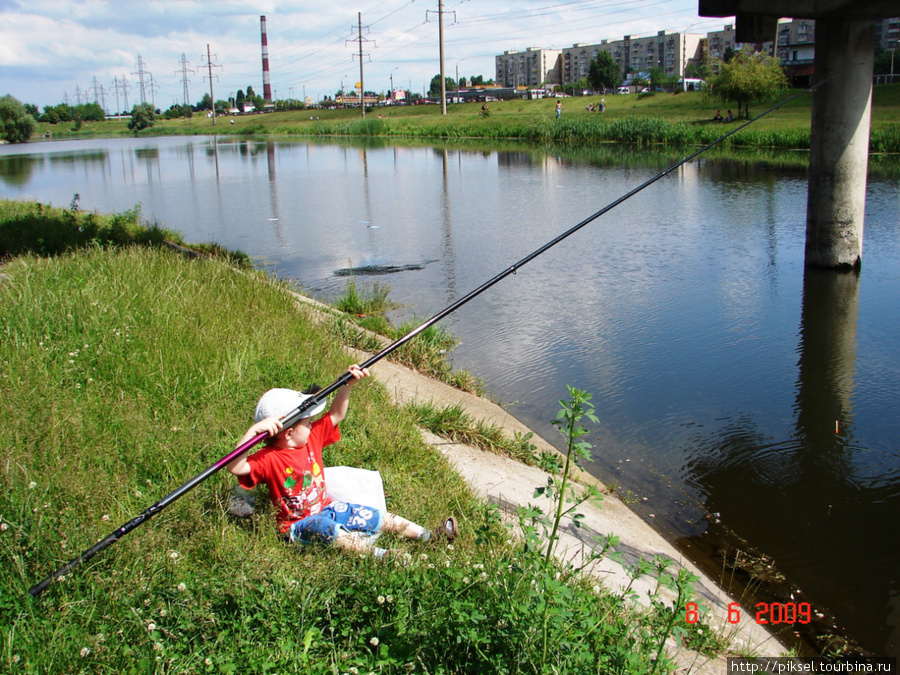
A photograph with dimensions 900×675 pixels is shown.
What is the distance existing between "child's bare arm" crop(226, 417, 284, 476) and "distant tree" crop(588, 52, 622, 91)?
93625 millimetres

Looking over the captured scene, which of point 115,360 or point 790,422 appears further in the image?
point 790,422

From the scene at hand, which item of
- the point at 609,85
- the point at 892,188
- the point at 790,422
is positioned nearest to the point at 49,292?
the point at 790,422

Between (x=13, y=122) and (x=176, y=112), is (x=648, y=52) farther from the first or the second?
(x=13, y=122)

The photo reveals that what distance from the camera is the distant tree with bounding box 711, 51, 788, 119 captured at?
36.9 meters

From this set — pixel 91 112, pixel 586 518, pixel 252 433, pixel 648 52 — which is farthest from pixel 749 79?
pixel 648 52

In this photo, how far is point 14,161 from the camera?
151ft

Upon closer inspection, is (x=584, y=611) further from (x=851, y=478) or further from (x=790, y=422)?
(x=790, y=422)

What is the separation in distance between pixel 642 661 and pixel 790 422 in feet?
15.2

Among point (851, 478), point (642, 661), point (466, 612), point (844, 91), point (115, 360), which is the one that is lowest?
point (851, 478)

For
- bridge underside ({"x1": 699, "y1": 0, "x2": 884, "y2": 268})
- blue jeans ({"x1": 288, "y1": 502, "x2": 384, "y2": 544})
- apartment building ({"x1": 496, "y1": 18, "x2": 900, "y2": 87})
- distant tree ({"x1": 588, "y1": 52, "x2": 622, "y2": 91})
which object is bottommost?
blue jeans ({"x1": 288, "y1": 502, "x2": 384, "y2": 544})

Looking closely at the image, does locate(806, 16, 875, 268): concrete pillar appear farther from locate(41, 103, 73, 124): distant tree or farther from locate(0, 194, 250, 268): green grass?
locate(41, 103, 73, 124): distant tree

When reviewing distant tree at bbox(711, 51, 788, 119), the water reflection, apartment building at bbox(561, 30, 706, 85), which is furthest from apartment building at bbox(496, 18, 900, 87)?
the water reflection

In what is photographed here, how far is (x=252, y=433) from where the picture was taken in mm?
3371

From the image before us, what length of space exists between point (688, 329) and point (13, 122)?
85.2m
